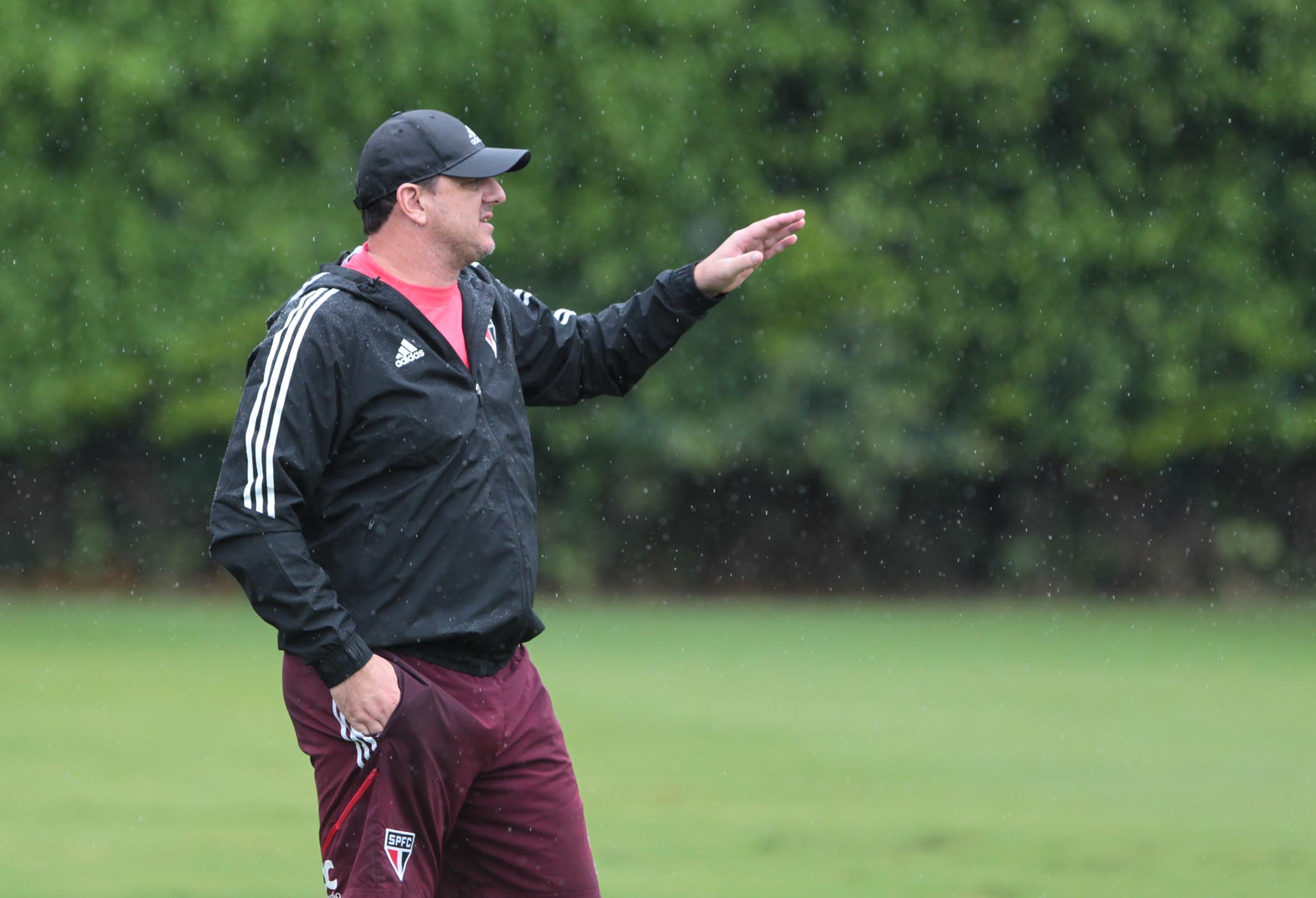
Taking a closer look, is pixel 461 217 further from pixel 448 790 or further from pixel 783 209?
pixel 783 209

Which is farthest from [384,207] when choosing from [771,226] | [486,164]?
[771,226]

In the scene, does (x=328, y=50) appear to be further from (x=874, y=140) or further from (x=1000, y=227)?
(x=1000, y=227)

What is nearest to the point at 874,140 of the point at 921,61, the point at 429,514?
the point at 921,61

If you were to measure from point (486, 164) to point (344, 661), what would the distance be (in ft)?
3.90

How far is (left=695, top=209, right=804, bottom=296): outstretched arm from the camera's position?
4.70 metres

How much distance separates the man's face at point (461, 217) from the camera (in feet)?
13.8

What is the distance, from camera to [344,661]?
150 inches

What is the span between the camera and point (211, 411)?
47.5 feet

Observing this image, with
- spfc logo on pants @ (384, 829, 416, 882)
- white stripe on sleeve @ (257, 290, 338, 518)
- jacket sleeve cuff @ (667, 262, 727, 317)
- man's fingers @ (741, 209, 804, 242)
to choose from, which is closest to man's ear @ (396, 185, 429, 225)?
white stripe on sleeve @ (257, 290, 338, 518)

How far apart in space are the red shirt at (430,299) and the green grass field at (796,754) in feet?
8.96

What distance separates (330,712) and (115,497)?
11718 millimetres

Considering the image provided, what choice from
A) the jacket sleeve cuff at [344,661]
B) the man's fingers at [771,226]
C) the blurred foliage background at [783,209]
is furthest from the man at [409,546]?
the blurred foliage background at [783,209]

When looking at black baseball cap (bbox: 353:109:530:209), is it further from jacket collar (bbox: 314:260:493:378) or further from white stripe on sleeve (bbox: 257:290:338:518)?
white stripe on sleeve (bbox: 257:290:338:518)

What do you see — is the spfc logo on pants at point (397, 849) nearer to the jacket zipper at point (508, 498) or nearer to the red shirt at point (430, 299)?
the jacket zipper at point (508, 498)
